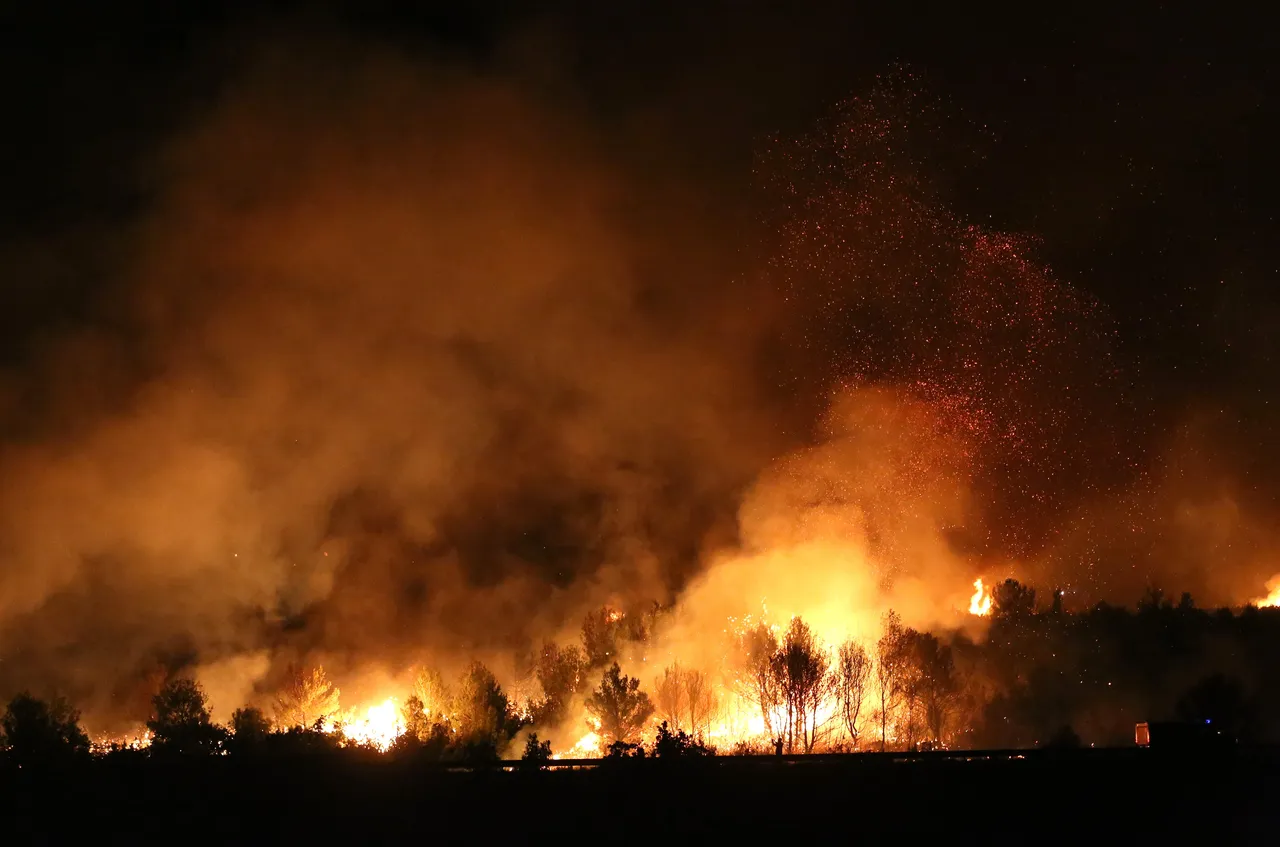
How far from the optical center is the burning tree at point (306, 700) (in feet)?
182

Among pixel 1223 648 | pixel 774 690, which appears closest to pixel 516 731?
pixel 774 690

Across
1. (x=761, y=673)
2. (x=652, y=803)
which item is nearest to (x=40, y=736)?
(x=652, y=803)

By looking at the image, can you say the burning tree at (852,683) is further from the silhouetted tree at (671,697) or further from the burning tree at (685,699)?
the silhouetted tree at (671,697)

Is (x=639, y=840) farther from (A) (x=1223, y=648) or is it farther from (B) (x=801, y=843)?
(A) (x=1223, y=648)

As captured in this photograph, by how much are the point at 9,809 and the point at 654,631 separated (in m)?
46.1

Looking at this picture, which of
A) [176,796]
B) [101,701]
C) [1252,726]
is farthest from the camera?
[101,701]

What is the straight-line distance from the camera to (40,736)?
3284cm

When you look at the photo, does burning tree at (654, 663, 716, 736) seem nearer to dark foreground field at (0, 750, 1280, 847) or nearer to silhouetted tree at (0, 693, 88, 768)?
silhouetted tree at (0, 693, 88, 768)

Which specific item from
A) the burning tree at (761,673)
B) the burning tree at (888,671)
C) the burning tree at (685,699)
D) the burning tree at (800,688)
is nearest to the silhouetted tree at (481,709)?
the burning tree at (685,699)

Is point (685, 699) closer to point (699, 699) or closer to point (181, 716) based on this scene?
point (699, 699)

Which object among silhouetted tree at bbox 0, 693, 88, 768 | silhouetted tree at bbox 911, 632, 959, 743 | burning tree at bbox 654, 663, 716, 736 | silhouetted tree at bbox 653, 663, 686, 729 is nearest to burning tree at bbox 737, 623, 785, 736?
burning tree at bbox 654, 663, 716, 736

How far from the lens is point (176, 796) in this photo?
1767 centimetres

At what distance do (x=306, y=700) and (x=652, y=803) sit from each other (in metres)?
45.1

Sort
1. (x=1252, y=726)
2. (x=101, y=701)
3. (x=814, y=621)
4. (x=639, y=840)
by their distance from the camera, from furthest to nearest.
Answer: (x=101, y=701) → (x=814, y=621) → (x=1252, y=726) → (x=639, y=840)
